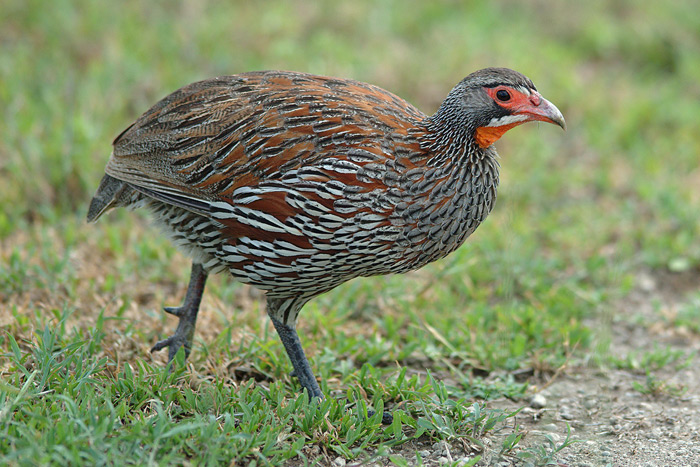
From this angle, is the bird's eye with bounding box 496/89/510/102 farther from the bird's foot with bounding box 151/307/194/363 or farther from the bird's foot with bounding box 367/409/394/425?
the bird's foot with bounding box 151/307/194/363

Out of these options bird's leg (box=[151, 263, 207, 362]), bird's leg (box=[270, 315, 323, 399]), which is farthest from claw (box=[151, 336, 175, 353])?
bird's leg (box=[270, 315, 323, 399])

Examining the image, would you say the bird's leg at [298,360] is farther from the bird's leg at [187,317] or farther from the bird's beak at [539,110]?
the bird's beak at [539,110]

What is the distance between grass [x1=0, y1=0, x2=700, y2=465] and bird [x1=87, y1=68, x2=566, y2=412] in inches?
22.6

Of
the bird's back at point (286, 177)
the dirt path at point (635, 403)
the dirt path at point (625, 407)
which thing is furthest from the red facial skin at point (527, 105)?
→ the dirt path at point (635, 403)

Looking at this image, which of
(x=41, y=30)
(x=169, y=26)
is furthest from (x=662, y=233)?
(x=41, y=30)

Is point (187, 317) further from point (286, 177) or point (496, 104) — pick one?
point (496, 104)

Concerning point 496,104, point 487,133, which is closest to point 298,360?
point 487,133

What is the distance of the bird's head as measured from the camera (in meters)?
3.82

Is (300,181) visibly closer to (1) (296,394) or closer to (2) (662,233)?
(1) (296,394)

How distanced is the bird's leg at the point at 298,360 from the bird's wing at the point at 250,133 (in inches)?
29.7

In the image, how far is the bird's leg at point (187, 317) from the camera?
14.2 feet

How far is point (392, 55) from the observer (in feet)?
26.2

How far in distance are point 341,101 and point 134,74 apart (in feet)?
12.3

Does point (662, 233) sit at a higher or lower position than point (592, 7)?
lower
